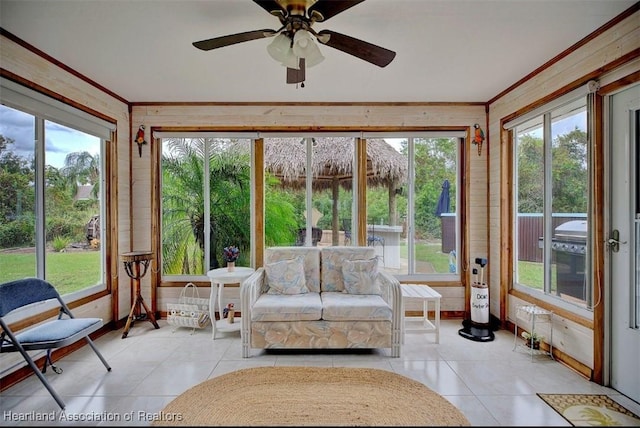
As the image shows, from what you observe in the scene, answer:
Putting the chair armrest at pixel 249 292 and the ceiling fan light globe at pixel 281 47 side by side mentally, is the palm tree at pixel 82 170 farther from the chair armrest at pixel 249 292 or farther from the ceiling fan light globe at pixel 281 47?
the ceiling fan light globe at pixel 281 47

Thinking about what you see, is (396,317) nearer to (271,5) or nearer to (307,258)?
(307,258)

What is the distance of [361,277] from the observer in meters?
3.33

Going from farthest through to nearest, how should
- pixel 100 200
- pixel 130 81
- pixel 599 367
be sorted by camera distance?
1. pixel 100 200
2. pixel 130 81
3. pixel 599 367

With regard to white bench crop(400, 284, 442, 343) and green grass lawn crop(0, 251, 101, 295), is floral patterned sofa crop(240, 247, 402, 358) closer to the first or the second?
white bench crop(400, 284, 442, 343)

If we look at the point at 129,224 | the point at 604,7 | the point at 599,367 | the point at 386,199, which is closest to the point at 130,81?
the point at 129,224

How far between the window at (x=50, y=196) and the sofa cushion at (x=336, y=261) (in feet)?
8.02

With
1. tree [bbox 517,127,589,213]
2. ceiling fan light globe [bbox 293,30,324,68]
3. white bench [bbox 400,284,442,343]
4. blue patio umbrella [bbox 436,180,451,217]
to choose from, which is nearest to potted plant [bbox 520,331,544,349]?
white bench [bbox 400,284,442,343]

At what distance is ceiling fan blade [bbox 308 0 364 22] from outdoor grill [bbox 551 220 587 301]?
2510 mm

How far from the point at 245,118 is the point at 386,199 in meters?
2.01

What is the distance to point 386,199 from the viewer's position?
409 centimetres

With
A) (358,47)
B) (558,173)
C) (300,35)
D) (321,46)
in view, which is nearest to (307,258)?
(321,46)

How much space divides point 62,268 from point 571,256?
15.1 feet

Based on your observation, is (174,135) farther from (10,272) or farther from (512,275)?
(512,275)

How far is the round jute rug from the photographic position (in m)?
1.92
